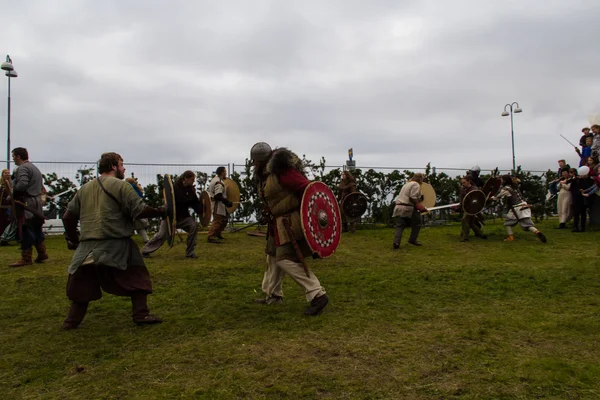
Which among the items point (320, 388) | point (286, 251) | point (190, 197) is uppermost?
point (190, 197)

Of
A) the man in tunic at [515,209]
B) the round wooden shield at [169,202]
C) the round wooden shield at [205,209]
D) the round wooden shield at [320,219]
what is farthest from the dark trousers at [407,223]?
the round wooden shield at [169,202]

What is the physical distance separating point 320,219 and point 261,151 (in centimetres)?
90

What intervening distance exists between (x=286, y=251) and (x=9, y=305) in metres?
3.12

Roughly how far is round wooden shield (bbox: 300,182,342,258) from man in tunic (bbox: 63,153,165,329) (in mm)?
1305

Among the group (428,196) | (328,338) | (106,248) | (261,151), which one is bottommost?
(328,338)

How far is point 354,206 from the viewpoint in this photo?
37.2 ft

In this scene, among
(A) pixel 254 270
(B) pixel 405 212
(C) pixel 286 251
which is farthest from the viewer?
(B) pixel 405 212

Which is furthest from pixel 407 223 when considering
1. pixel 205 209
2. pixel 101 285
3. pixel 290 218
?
pixel 101 285

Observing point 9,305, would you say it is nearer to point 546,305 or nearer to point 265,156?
point 265,156

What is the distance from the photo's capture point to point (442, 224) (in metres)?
14.6

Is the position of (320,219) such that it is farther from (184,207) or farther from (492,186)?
(492,186)

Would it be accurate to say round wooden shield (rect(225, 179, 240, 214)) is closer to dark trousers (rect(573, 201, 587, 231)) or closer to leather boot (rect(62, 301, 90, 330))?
leather boot (rect(62, 301, 90, 330))

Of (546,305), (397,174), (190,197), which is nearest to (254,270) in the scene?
(190,197)

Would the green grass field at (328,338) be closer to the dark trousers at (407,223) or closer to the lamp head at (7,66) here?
the dark trousers at (407,223)
